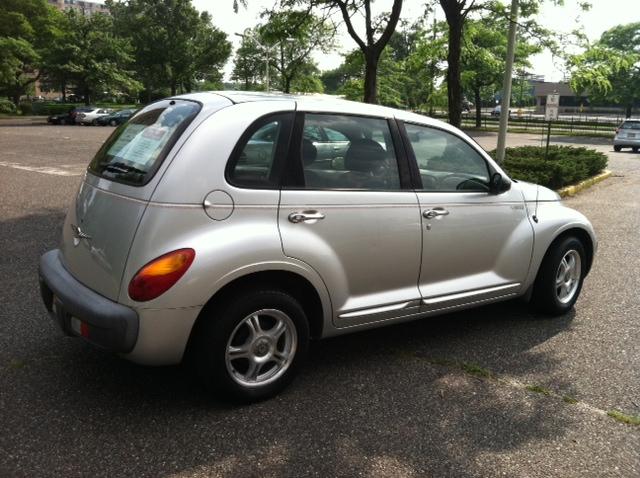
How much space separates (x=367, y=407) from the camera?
330 cm

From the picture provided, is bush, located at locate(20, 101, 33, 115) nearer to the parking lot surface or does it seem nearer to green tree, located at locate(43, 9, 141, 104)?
green tree, located at locate(43, 9, 141, 104)

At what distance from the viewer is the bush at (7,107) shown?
46.1 m

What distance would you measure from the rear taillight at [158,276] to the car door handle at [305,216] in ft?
2.17

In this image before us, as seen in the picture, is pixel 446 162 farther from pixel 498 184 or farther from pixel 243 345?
pixel 243 345

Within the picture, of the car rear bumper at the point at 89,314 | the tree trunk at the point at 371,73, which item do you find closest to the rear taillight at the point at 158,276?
the car rear bumper at the point at 89,314

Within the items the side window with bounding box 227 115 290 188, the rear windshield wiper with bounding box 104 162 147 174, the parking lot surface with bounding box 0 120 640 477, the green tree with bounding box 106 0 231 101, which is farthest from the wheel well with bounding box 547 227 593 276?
the green tree with bounding box 106 0 231 101

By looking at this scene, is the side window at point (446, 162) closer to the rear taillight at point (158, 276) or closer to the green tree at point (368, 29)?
the rear taillight at point (158, 276)

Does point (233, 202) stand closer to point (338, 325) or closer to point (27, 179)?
point (338, 325)

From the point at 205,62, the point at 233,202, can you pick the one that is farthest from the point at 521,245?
the point at 205,62

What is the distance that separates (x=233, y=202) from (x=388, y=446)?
58.3 inches

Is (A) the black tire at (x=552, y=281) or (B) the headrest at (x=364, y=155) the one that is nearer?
(B) the headrest at (x=364, y=155)

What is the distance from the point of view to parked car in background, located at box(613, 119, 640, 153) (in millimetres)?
26234

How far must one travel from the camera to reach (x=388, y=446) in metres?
2.93

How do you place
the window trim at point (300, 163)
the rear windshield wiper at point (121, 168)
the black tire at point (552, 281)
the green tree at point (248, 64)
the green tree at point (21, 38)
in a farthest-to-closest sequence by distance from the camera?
the green tree at point (248, 64) → the green tree at point (21, 38) → the black tire at point (552, 281) → the window trim at point (300, 163) → the rear windshield wiper at point (121, 168)
